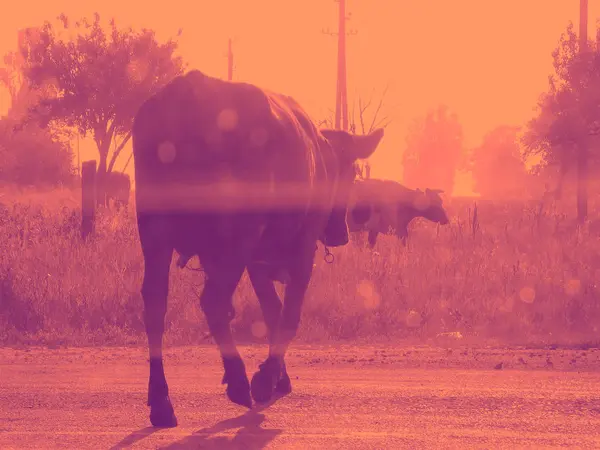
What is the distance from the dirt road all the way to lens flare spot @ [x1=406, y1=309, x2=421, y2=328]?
1.71 metres

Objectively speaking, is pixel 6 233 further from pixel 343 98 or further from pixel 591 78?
pixel 591 78

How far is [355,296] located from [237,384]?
560 centimetres

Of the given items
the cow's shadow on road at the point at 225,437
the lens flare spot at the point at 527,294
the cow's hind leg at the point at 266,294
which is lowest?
the cow's shadow on road at the point at 225,437

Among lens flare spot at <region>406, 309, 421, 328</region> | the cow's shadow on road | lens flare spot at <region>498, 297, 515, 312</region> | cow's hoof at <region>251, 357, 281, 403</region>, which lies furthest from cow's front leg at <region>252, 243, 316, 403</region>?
lens flare spot at <region>498, 297, 515, 312</region>

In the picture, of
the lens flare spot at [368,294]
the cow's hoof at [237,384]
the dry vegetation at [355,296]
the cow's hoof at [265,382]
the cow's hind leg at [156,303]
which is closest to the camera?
the cow's hoof at [237,384]

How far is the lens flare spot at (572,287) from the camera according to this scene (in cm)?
1110

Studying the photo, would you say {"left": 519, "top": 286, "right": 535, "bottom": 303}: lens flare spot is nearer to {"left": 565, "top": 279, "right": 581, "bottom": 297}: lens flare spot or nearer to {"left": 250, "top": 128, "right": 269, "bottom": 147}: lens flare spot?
{"left": 565, "top": 279, "right": 581, "bottom": 297}: lens flare spot

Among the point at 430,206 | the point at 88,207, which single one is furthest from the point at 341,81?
the point at 88,207

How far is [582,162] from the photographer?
3431cm

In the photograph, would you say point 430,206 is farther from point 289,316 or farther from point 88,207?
point 289,316

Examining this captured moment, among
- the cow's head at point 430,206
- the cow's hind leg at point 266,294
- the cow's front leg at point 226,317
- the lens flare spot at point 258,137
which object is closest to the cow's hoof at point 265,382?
the cow's front leg at point 226,317

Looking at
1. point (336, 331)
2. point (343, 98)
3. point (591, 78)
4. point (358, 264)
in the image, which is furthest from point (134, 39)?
point (336, 331)

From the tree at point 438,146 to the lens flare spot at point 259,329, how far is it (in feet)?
407

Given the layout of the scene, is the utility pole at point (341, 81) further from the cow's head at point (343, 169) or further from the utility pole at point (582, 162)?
the cow's head at point (343, 169)
